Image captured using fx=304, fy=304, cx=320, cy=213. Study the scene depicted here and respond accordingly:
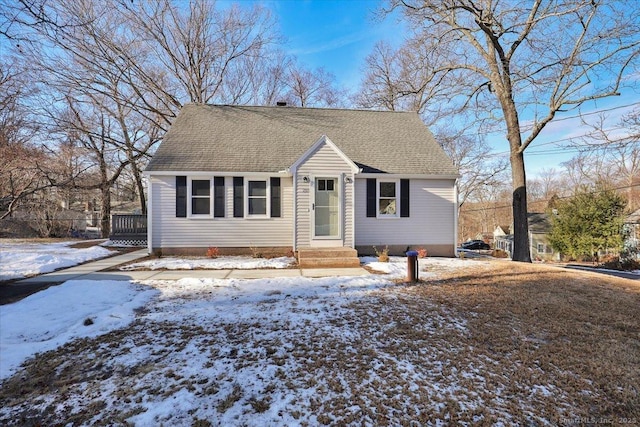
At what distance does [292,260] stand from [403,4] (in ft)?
37.5

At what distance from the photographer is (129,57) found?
1677 cm

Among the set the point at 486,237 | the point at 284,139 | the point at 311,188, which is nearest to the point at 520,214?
the point at 311,188

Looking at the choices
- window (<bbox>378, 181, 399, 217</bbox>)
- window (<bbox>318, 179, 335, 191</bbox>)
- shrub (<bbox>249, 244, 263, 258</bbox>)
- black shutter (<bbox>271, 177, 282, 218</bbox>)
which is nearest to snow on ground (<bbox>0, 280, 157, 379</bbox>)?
shrub (<bbox>249, 244, 263, 258</bbox>)

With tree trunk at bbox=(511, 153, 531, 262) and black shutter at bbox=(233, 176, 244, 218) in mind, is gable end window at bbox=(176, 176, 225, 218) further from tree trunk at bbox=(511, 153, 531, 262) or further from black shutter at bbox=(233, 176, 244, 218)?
tree trunk at bbox=(511, 153, 531, 262)

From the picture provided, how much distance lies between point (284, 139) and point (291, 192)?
2.74 m

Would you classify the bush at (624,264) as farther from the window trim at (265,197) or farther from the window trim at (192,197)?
the window trim at (192,197)

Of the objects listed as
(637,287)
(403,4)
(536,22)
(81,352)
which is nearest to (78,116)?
(403,4)

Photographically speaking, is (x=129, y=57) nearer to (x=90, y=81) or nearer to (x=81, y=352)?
(x=90, y=81)

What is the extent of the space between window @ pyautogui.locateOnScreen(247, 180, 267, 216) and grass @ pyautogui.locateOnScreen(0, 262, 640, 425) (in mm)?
6467

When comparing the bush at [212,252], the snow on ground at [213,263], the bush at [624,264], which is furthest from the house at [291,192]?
the bush at [624,264]

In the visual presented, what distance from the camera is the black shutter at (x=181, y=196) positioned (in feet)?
35.3

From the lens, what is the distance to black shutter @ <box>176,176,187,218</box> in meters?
10.8

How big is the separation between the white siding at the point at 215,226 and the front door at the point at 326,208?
4.06 feet

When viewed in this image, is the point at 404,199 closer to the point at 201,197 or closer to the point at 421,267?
the point at 421,267
